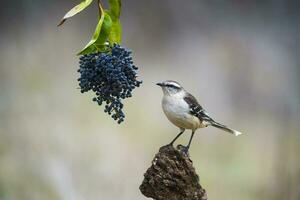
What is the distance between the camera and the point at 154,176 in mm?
1431

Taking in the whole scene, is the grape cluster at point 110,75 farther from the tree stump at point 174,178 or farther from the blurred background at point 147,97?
the blurred background at point 147,97

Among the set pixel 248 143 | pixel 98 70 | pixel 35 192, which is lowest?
pixel 98 70

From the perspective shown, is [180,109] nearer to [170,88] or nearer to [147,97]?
[170,88]

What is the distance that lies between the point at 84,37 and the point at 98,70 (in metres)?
1.31

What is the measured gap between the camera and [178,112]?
176 cm

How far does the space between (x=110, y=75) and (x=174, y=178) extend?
1.38 feet

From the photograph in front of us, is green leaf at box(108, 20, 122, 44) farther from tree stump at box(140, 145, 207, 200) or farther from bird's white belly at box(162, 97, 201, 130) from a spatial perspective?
bird's white belly at box(162, 97, 201, 130)

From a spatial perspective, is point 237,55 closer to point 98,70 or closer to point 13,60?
point 13,60

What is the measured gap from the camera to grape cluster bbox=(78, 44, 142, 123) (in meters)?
1.09

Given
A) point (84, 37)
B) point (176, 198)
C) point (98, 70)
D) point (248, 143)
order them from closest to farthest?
point (98, 70) → point (176, 198) → point (84, 37) → point (248, 143)

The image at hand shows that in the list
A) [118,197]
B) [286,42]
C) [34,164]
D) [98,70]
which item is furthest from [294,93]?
[98,70]

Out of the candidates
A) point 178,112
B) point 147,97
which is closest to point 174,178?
point 178,112

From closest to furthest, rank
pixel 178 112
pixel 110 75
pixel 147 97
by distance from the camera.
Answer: pixel 110 75 → pixel 178 112 → pixel 147 97

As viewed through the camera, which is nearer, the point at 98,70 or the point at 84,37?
the point at 98,70
